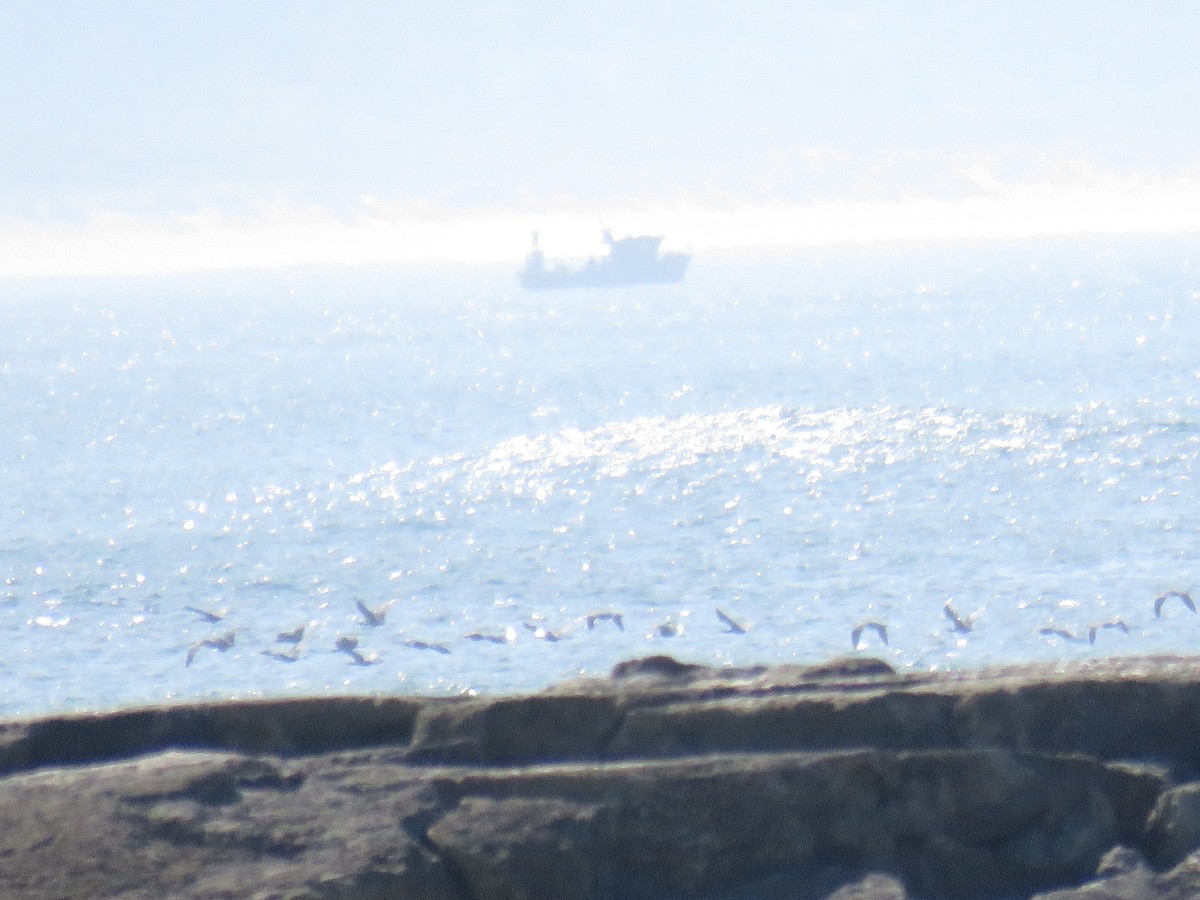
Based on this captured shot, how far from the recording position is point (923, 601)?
25.7 m

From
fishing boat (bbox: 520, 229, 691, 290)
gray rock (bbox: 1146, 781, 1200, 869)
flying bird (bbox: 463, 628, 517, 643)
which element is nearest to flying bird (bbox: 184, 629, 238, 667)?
flying bird (bbox: 463, 628, 517, 643)

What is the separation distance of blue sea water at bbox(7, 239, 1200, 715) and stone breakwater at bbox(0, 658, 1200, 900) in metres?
2.00

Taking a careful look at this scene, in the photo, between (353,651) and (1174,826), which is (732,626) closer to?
(353,651)

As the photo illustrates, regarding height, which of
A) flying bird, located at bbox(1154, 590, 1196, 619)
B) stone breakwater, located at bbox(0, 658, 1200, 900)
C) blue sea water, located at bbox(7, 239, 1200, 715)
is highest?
stone breakwater, located at bbox(0, 658, 1200, 900)

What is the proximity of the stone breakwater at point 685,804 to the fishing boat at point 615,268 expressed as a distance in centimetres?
11421

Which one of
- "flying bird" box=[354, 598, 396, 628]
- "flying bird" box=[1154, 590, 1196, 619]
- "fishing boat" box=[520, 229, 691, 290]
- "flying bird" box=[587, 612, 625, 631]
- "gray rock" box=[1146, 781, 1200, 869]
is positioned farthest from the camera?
"fishing boat" box=[520, 229, 691, 290]

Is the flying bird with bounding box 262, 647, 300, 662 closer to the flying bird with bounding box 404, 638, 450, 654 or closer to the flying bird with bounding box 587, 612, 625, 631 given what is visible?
the flying bird with bounding box 404, 638, 450, 654

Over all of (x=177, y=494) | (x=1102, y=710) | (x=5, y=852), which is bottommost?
(x=177, y=494)

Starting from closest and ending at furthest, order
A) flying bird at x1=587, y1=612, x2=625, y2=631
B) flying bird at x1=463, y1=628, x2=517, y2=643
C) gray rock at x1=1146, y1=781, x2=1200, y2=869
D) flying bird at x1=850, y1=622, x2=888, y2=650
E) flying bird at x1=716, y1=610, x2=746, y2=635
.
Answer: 1. gray rock at x1=1146, y1=781, x2=1200, y2=869
2. flying bird at x1=850, y1=622, x2=888, y2=650
3. flying bird at x1=716, y1=610, x2=746, y2=635
4. flying bird at x1=463, y1=628, x2=517, y2=643
5. flying bird at x1=587, y1=612, x2=625, y2=631

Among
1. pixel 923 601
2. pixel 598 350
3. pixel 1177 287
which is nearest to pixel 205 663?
pixel 923 601

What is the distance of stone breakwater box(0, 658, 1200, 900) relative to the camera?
3.76 metres

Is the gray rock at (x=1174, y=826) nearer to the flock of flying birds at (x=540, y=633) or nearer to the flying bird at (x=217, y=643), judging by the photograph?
the flock of flying birds at (x=540, y=633)

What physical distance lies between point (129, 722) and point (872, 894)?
181 cm

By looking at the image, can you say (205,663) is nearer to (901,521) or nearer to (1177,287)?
(901,521)
